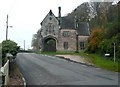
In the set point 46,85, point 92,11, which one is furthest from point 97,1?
point 46,85

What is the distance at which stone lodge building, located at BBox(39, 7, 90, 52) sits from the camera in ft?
245

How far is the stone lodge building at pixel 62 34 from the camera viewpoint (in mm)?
74688

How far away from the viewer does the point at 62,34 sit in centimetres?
7506

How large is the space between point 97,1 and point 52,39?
15.9 metres

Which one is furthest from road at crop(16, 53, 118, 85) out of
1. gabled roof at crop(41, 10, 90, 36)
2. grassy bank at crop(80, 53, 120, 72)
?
gabled roof at crop(41, 10, 90, 36)

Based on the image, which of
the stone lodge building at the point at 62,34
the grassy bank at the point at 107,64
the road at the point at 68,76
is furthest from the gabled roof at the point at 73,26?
the road at the point at 68,76

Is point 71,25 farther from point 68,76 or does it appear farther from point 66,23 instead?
point 68,76

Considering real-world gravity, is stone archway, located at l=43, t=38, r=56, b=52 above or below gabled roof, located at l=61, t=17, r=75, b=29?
below

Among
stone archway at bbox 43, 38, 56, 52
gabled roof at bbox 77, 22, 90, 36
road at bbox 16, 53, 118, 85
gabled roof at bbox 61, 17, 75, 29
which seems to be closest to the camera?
road at bbox 16, 53, 118, 85

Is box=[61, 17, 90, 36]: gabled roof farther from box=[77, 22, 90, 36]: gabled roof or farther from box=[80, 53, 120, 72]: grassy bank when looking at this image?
box=[80, 53, 120, 72]: grassy bank

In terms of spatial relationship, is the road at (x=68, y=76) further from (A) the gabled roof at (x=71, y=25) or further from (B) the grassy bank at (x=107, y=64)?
(A) the gabled roof at (x=71, y=25)

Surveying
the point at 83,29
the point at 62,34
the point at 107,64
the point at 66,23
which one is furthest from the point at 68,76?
the point at 83,29

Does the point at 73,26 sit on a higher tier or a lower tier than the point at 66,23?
lower

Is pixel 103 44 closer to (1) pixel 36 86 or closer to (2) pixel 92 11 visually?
(1) pixel 36 86
